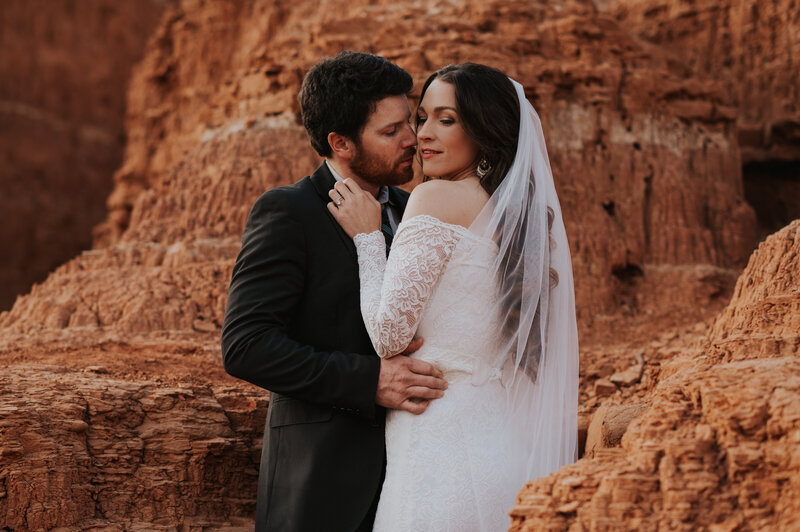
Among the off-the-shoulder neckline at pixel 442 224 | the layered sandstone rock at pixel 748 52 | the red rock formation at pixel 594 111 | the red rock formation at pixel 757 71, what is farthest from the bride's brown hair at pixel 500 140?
the layered sandstone rock at pixel 748 52

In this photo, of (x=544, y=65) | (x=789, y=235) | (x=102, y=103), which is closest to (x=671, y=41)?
(x=544, y=65)

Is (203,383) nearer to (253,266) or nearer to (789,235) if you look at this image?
(253,266)

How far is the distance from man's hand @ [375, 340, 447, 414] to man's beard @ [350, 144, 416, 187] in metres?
0.96

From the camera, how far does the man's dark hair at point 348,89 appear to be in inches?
184

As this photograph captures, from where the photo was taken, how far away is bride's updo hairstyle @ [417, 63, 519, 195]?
4473mm

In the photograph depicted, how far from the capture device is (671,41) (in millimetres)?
15250

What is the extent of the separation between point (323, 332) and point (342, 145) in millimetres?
984

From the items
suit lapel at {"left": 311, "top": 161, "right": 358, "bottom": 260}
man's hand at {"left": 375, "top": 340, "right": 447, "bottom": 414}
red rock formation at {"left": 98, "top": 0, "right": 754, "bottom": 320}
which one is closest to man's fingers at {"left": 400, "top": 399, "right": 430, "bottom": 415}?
man's hand at {"left": 375, "top": 340, "right": 447, "bottom": 414}

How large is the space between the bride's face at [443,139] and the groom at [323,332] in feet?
0.74

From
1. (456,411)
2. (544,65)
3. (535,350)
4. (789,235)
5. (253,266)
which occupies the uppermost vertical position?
(544,65)

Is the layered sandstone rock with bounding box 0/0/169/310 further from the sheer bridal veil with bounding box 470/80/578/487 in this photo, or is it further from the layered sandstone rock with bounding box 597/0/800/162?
the sheer bridal veil with bounding box 470/80/578/487

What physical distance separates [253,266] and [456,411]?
1.19 metres

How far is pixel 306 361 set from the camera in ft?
14.3

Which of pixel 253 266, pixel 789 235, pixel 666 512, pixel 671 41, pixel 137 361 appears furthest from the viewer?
pixel 671 41
